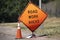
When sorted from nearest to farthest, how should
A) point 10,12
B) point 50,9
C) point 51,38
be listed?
point 51,38 → point 10,12 → point 50,9

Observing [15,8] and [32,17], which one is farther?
[15,8]

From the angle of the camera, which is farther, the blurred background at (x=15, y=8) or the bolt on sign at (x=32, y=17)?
the blurred background at (x=15, y=8)

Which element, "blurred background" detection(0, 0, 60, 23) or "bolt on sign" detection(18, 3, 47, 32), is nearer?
"bolt on sign" detection(18, 3, 47, 32)

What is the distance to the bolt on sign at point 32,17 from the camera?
13.3 m

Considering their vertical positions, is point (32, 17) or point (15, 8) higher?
point (32, 17)

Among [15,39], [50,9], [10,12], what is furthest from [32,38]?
[50,9]

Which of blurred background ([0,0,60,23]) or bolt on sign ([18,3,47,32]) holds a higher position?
bolt on sign ([18,3,47,32])

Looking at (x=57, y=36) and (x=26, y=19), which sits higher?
(x=26, y=19)

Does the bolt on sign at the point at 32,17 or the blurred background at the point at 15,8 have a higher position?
the bolt on sign at the point at 32,17

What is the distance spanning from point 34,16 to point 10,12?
22.8 meters

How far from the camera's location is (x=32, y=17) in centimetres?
1343

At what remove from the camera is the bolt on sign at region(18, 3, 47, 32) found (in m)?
13.3

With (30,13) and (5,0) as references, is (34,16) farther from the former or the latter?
(5,0)

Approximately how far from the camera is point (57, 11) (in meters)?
39.3
